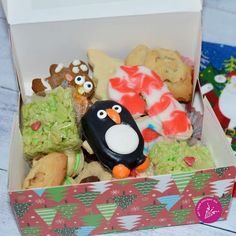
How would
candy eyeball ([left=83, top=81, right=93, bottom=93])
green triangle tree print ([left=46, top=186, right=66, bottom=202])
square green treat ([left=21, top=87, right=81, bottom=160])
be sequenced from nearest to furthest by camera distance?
green triangle tree print ([left=46, top=186, right=66, bottom=202])
square green treat ([left=21, top=87, right=81, bottom=160])
candy eyeball ([left=83, top=81, right=93, bottom=93])

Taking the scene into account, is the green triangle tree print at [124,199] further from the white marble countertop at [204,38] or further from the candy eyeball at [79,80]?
the candy eyeball at [79,80]

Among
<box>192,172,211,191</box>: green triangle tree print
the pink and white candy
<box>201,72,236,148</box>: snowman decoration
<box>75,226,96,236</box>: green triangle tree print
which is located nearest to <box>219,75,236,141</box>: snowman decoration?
<box>201,72,236,148</box>: snowman decoration

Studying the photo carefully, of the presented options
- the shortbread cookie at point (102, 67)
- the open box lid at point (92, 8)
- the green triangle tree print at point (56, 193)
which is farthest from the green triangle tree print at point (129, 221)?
the open box lid at point (92, 8)

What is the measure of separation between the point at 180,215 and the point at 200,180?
105 mm

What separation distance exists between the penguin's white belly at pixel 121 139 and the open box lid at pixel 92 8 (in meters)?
0.28

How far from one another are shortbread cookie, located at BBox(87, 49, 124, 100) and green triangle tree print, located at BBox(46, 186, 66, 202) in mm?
263

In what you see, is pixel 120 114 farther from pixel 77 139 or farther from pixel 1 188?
pixel 1 188

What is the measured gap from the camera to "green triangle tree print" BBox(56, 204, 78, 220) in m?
0.79

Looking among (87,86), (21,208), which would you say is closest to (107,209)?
(21,208)

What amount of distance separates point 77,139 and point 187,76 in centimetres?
28

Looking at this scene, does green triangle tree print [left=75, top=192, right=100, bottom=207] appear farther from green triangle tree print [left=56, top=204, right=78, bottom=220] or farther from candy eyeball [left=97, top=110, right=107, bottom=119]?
candy eyeball [left=97, top=110, right=107, bottom=119]

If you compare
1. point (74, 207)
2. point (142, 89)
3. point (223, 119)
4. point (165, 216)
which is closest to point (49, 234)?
point (74, 207)

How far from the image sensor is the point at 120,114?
2.84 ft

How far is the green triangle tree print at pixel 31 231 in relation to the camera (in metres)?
0.83
